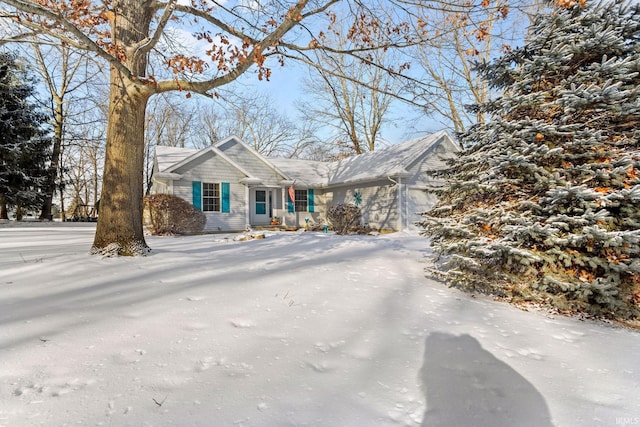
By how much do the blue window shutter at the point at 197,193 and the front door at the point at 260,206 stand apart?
260cm

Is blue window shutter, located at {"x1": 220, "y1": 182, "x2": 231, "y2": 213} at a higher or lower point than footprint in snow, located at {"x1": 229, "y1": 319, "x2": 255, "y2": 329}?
higher

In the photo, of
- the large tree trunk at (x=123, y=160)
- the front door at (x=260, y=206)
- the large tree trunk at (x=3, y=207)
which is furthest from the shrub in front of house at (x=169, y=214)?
the large tree trunk at (x=3, y=207)

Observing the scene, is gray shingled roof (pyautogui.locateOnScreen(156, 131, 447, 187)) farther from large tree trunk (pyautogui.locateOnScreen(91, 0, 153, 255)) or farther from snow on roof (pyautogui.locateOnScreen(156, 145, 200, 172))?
large tree trunk (pyautogui.locateOnScreen(91, 0, 153, 255))

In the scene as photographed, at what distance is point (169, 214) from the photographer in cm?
1076

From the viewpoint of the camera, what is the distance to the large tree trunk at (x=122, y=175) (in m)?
5.07

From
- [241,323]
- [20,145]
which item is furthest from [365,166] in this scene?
[20,145]

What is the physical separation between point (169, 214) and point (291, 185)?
6.26 m

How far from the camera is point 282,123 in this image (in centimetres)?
3206

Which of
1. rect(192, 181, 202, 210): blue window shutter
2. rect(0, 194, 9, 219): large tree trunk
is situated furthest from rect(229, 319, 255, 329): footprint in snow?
rect(0, 194, 9, 219): large tree trunk

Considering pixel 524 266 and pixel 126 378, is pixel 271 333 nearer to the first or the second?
pixel 126 378

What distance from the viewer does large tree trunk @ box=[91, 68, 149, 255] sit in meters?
5.07

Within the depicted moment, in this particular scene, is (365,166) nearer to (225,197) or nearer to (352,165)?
(352,165)

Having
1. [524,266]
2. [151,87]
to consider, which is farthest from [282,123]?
[524,266]

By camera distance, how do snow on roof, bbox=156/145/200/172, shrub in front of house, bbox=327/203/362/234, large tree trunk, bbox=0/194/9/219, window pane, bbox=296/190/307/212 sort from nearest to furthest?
shrub in front of house, bbox=327/203/362/234, snow on roof, bbox=156/145/200/172, window pane, bbox=296/190/307/212, large tree trunk, bbox=0/194/9/219
